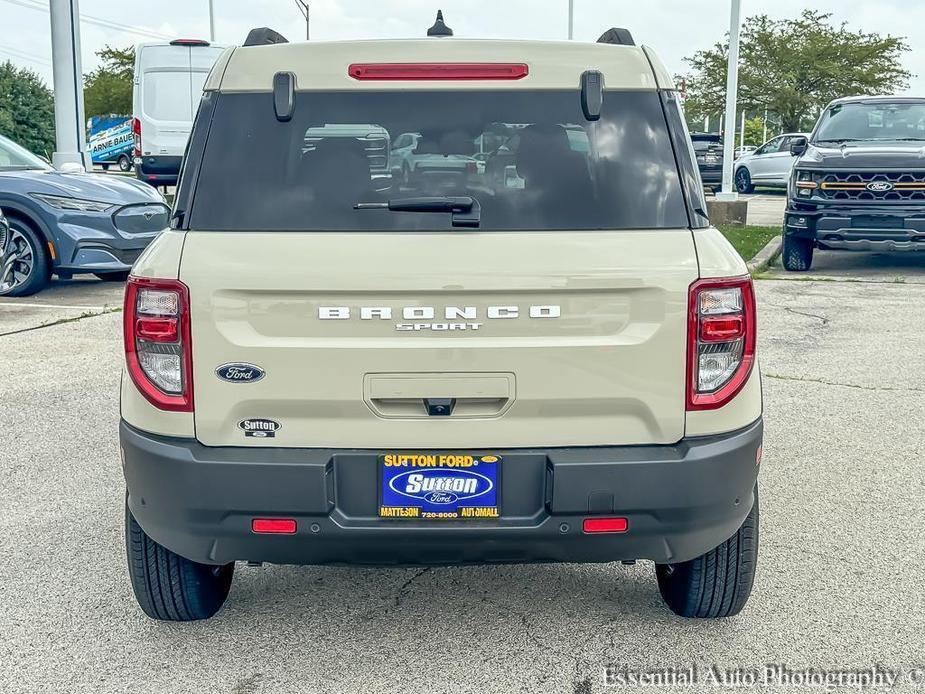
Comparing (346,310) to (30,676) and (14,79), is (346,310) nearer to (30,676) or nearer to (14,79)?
(30,676)

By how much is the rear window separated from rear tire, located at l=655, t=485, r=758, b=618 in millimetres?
1055

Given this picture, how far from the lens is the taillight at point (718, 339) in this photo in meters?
3.10

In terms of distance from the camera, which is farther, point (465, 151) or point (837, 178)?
point (837, 178)

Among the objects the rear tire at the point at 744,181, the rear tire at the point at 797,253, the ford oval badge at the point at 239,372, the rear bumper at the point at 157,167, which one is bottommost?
the rear tire at the point at 744,181

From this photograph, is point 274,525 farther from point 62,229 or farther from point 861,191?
point 861,191

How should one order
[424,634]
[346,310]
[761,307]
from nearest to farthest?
1. [346,310]
2. [424,634]
3. [761,307]

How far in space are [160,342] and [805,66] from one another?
47094mm

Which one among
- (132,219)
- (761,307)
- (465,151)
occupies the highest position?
(465,151)

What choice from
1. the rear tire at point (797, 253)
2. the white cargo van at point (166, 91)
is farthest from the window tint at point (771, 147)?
the rear tire at point (797, 253)

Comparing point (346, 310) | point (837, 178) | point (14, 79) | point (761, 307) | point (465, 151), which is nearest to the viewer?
Result: point (346, 310)

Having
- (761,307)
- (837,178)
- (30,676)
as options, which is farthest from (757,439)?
(837,178)

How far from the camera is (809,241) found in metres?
13.2

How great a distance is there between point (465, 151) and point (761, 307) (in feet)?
26.1

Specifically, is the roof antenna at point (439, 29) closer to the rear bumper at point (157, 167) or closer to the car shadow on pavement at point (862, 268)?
the car shadow on pavement at point (862, 268)
